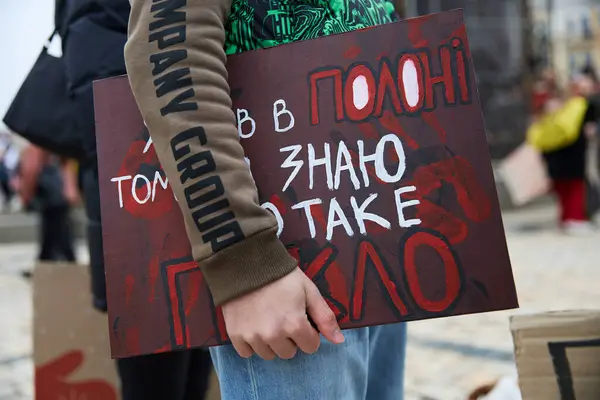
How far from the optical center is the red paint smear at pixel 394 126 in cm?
83

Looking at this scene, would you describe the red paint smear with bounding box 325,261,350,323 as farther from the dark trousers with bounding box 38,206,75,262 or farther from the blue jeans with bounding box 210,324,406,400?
the dark trousers with bounding box 38,206,75,262

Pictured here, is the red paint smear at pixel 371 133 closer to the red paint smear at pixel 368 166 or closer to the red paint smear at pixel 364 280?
the red paint smear at pixel 368 166

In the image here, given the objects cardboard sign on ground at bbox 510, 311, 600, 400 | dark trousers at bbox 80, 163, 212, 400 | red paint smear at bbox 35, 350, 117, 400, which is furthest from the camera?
red paint smear at bbox 35, 350, 117, 400

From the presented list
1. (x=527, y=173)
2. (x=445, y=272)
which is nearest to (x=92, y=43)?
(x=445, y=272)

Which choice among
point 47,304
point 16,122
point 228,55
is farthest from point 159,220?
Result: point 47,304

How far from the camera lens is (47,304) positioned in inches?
68.7

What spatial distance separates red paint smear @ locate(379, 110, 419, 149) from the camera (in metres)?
0.83

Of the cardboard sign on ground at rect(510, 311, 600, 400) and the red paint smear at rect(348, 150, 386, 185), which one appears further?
the cardboard sign on ground at rect(510, 311, 600, 400)

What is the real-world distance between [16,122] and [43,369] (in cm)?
72

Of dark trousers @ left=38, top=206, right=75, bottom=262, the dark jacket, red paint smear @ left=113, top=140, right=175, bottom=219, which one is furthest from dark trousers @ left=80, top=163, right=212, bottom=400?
dark trousers @ left=38, top=206, right=75, bottom=262

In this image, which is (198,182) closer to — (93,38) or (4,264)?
(93,38)

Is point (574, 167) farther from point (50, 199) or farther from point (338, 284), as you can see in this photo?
point (338, 284)

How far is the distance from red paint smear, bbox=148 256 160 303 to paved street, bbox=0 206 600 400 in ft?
5.34

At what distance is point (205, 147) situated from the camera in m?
0.76
